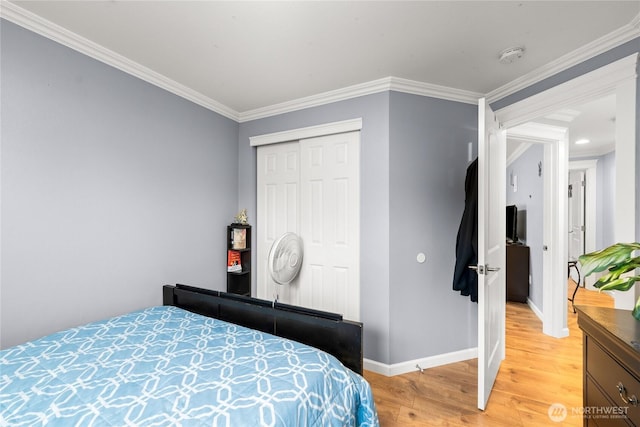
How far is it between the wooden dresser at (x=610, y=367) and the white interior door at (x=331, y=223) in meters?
1.48

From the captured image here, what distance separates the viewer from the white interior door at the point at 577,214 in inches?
194

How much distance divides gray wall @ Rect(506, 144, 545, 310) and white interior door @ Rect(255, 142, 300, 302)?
9.32ft

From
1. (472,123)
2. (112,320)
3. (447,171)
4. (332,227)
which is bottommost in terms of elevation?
(112,320)

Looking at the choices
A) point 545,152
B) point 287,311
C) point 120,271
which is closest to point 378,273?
point 287,311

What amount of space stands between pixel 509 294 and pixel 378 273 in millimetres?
2801

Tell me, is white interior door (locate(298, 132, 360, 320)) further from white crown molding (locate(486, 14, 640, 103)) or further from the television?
the television

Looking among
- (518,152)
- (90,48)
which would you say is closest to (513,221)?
(518,152)

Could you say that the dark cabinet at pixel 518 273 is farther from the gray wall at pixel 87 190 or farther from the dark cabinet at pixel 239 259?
the gray wall at pixel 87 190

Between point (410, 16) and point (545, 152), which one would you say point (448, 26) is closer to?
point (410, 16)

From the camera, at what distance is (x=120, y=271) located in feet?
6.48

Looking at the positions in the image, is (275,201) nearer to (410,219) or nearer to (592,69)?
(410,219)

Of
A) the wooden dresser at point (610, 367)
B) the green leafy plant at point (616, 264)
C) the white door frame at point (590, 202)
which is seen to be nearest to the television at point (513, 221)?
the white door frame at point (590, 202)

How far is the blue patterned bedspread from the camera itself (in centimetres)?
91

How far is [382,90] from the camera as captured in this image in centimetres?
229
